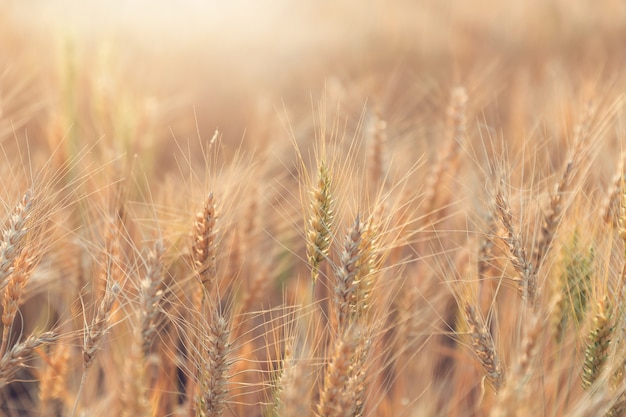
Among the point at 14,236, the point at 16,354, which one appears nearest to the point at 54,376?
the point at 16,354

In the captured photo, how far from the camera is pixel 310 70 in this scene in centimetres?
361

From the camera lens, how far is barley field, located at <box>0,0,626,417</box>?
42.8 inches

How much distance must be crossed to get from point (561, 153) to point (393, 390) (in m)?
1.02

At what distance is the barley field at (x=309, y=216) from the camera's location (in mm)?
1087

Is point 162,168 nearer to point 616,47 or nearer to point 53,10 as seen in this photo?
point 53,10

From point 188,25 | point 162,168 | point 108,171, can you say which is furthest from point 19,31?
point 108,171

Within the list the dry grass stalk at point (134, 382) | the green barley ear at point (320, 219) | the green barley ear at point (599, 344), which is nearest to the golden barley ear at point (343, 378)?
the green barley ear at point (320, 219)

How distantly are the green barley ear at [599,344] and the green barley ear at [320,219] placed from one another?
49 centimetres

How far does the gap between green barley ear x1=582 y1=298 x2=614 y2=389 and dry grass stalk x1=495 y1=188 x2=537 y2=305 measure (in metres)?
A: 0.12

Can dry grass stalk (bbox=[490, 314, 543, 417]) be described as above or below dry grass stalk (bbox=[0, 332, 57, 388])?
above

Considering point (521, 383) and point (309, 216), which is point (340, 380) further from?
point (309, 216)

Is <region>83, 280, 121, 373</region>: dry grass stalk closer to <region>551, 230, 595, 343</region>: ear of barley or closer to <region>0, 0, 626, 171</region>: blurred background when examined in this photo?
<region>551, 230, 595, 343</region>: ear of barley

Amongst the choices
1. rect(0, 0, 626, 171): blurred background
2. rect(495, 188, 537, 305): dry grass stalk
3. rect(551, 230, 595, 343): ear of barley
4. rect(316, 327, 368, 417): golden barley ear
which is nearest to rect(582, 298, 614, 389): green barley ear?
rect(495, 188, 537, 305): dry grass stalk

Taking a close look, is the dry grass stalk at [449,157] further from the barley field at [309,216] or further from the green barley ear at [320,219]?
the green barley ear at [320,219]
